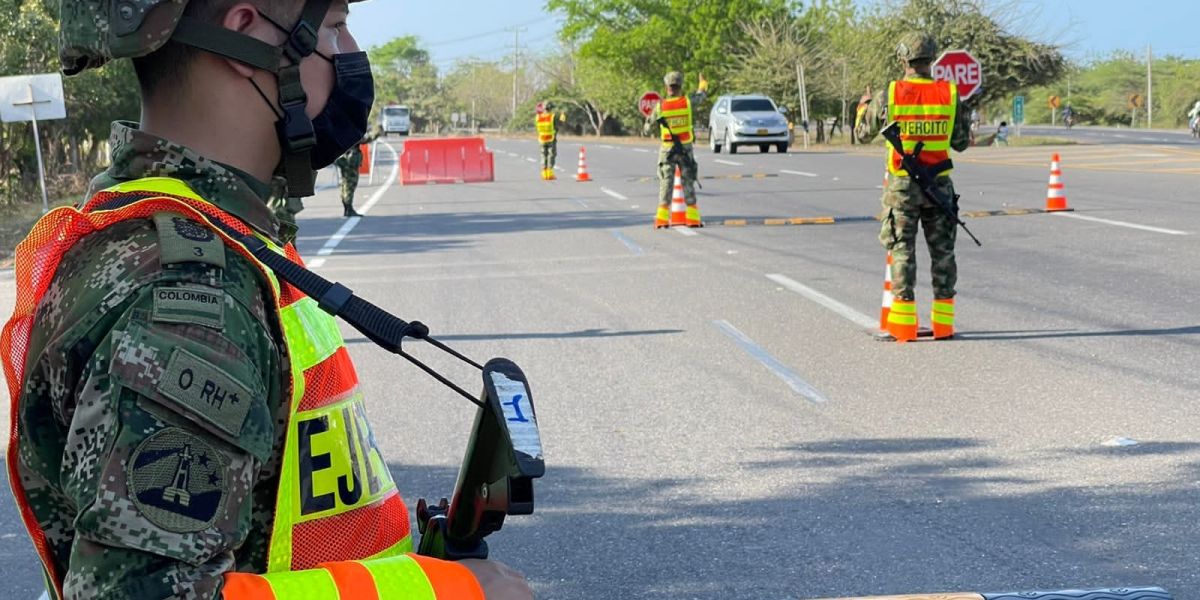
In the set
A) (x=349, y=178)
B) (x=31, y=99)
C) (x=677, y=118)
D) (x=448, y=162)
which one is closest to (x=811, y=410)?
(x=677, y=118)

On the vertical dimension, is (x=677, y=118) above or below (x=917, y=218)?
above

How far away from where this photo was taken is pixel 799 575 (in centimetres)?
462

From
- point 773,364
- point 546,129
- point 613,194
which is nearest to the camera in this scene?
point 773,364

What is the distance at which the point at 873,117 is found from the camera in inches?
383

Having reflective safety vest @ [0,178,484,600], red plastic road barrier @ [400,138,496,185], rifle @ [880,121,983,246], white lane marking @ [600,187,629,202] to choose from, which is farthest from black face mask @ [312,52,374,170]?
red plastic road barrier @ [400,138,496,185]

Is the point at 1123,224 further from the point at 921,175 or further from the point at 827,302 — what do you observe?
the point at 921,175

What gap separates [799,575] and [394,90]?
17783 cm

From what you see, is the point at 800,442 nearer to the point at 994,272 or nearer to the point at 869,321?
the point at 869,321

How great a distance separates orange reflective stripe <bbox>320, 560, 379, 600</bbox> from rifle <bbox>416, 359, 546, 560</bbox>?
18 centimetres

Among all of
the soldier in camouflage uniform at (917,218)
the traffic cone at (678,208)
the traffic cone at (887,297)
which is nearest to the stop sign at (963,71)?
the traffic cone at (678,208)

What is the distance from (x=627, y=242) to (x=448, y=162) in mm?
18249

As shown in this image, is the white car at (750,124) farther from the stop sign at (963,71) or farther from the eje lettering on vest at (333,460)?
the eje lettering on vest at (333,460)

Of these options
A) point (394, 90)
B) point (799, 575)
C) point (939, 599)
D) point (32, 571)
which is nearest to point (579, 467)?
point (799, 575)

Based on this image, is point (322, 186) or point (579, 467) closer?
point (579, 467)
